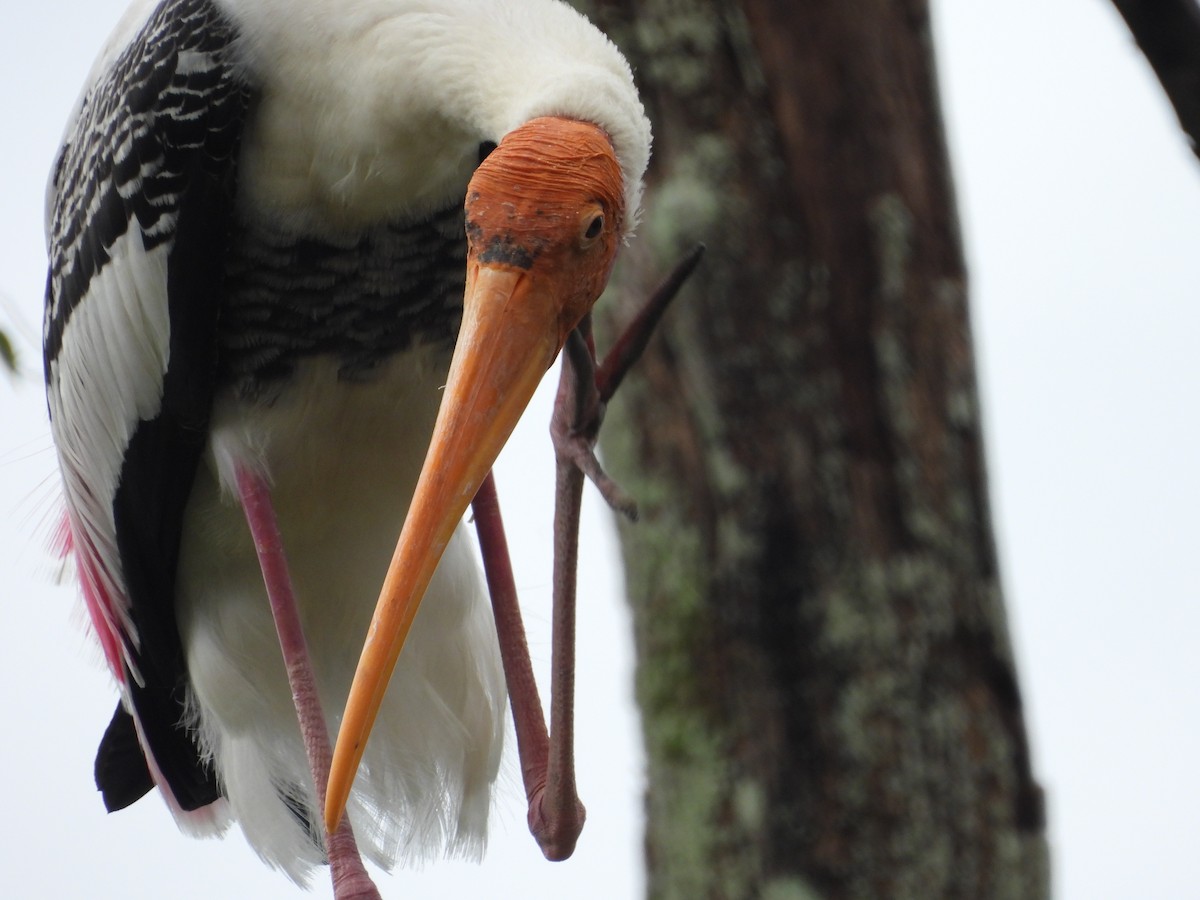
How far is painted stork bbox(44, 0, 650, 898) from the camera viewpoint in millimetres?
1894

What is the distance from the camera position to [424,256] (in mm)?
2381

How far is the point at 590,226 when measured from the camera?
1891 mm

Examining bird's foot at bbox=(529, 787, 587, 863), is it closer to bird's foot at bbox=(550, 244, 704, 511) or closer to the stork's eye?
bird's foot at bbox=(550, 244, 704, 511)

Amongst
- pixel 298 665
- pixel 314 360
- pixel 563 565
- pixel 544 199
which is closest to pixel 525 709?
pixel 298 665

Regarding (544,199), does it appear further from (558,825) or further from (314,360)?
(558,825)

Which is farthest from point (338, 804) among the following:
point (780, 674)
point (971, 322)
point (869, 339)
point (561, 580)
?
point (971, 322)

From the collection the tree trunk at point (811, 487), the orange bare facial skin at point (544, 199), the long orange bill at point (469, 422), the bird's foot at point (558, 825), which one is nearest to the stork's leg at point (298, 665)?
the bird's foot at point (558, 825)

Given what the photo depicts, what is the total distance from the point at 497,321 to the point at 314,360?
0.73 meters

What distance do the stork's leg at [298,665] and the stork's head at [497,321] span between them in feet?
2.36

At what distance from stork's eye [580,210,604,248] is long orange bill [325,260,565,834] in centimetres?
7

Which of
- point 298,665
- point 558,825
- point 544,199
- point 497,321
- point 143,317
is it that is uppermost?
point 544,199

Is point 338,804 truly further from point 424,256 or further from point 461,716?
point 461,716

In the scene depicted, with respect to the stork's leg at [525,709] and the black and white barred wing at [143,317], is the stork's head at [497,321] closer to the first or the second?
the black and white barred wing at [143,317]

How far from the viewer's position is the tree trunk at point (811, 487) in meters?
2.13
